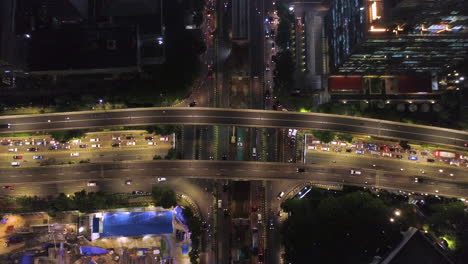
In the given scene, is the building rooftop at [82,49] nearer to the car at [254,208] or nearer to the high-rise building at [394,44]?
the car at [254,208]

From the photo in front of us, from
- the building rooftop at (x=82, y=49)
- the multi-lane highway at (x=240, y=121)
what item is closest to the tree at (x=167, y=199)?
the multi-lane highway at (x=240, y=121)

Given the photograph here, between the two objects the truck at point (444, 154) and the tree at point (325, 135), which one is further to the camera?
the truck at point (444, 154)

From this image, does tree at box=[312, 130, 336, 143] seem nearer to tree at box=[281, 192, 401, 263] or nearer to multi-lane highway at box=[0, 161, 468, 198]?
multi-lane highway at box=[0, 161, 468, 198]

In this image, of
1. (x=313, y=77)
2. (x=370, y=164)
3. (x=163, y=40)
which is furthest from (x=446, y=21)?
(x=163, y=40)

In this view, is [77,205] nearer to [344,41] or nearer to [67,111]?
[67,111]

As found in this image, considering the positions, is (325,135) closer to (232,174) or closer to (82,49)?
(232,174)

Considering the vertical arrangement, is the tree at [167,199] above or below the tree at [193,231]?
above
